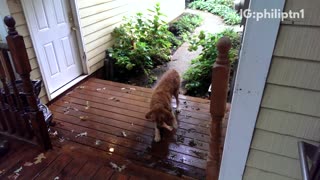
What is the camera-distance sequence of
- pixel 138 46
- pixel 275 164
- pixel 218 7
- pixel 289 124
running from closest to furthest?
pixel 289 124
pixel 275 164
pixel 138 46
pixel 218 7

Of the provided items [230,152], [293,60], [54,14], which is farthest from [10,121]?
[293,60]

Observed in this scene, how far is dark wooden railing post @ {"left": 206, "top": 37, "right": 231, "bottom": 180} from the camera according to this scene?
1.15m

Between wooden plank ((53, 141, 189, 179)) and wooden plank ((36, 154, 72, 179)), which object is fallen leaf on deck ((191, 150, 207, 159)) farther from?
wooden plank ((36, 154, 72, 179))

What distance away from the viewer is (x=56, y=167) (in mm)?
2123

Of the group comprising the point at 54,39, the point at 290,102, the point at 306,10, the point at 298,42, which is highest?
the point at 306,10

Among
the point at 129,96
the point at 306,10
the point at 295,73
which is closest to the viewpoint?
the point at 306,10

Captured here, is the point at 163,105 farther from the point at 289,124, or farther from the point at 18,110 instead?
the point at 289,124

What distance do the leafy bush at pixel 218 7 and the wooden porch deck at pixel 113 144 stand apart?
6.62 m

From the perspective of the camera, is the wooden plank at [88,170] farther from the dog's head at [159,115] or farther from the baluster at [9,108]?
the baluster at [9,108]

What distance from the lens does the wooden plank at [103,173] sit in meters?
2.03

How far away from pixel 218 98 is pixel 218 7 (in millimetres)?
9746

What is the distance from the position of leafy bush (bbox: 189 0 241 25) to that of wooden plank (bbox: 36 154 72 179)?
789 centimetres

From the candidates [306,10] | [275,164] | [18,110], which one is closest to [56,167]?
[18,110]

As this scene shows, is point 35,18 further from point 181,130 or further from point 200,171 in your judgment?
point 200,171
